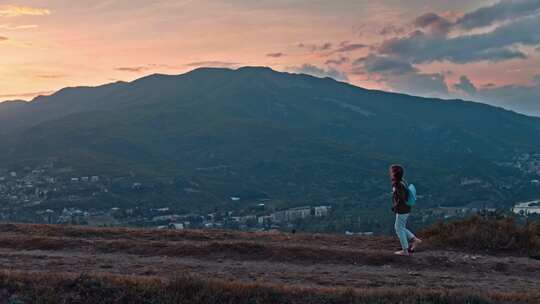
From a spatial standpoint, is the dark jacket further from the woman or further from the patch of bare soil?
the patch of bare soil

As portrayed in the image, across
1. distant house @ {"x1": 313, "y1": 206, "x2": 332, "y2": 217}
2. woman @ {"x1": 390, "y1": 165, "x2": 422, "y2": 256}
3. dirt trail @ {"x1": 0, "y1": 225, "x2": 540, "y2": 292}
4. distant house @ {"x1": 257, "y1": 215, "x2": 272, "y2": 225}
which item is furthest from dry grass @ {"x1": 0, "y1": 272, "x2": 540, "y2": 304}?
distant house @ {"x1": 313, "y1": 206, "x2": 332, "y2": 217}

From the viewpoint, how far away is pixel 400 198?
45.9 feet

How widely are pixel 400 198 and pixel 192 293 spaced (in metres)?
6.28

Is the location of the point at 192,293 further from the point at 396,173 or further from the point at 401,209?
the point at 396,173

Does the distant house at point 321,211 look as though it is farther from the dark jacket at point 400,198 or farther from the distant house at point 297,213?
the dark jacket at point 400,198

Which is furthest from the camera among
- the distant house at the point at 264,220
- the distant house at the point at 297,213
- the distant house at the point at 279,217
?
the distant house at the point at 297,213

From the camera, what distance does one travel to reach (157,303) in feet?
30.5

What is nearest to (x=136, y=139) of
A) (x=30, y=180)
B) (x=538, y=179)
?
(x=30, y=180)

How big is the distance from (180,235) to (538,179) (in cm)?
13909

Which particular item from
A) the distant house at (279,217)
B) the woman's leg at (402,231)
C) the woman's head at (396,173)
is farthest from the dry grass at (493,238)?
the distant house at (279,217)

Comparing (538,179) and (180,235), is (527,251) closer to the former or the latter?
(180,235)

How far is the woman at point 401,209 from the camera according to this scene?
1367 centimetres

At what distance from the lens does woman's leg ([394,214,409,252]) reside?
44.3 feet

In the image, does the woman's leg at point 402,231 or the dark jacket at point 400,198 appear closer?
the woman's leg at point 402,231
